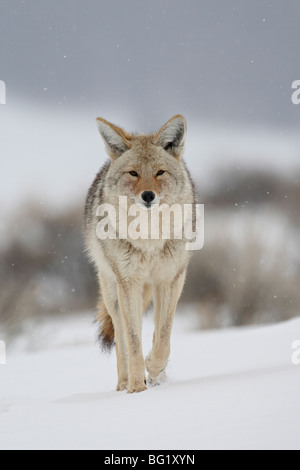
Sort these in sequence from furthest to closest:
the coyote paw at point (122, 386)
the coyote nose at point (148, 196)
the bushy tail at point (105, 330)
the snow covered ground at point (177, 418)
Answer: the bushy tail at point (105, 330)
the coyote paw at point (122, 386)
the coyote nose at point (148, 196)
the snow covered ground at point (177, 418)

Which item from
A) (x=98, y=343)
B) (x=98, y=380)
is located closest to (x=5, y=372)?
(x=98, y=380)

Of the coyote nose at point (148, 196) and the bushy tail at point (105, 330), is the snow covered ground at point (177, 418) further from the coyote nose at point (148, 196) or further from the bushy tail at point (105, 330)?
the coyote nose at point (148, 196)

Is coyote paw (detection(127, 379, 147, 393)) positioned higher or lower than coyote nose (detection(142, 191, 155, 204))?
lower

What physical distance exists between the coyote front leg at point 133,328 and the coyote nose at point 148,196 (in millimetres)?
609

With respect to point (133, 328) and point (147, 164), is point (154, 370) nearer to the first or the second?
point (133, 328)

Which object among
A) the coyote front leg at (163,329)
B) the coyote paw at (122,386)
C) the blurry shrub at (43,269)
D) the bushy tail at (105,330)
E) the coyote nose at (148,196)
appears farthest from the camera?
the blurry shrub at (43,269)

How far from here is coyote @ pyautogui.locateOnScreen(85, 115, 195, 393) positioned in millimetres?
3928

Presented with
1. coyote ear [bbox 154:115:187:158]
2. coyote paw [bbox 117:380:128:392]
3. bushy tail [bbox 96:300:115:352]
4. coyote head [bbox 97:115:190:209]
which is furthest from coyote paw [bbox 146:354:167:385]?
coyote ear [bbox 154:115:187:158]

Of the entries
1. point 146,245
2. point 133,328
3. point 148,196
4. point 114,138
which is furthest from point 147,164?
point 133,328

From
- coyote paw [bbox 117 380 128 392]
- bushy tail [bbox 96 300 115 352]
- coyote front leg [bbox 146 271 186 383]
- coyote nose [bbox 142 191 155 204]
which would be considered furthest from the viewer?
bushy tail [bbox 96 300 115 352]

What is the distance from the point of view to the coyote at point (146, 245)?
155 inches

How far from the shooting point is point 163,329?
13.3 feet

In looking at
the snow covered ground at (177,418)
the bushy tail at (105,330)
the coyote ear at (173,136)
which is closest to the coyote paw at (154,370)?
the snow covered ground at (177,418)

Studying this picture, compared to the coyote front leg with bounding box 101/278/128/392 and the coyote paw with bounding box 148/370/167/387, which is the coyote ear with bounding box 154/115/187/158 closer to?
the coyote front leg with bounding box 101/278/128/392
